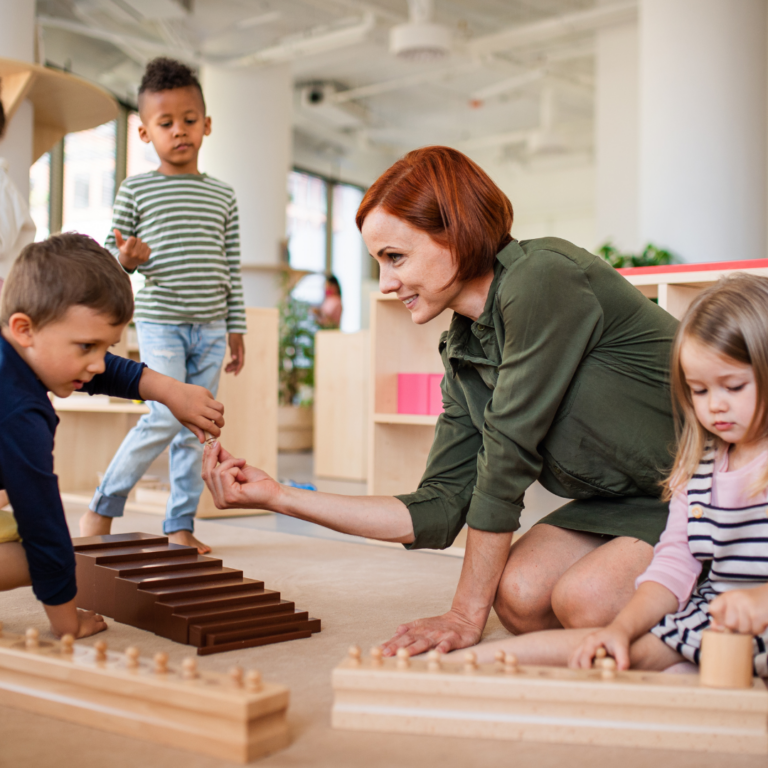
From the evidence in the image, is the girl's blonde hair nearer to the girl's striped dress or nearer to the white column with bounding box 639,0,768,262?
the girl's striped dress

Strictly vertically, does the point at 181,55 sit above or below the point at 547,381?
above

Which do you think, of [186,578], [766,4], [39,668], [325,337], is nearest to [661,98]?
[766,4]

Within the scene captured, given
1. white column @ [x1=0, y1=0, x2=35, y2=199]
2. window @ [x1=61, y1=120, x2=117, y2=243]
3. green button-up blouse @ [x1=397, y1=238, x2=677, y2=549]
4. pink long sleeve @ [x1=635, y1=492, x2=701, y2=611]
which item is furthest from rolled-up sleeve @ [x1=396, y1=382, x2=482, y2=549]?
window @ [x1=61, y1=120, x2=117, y2=243]

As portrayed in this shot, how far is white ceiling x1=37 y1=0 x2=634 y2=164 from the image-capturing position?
6.18 meters

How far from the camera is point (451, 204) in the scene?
4.10ft

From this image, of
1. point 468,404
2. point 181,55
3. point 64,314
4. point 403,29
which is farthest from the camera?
point 181,55

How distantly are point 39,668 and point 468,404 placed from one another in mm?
774

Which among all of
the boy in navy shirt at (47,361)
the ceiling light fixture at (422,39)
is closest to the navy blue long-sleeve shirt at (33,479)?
the boy in navy shirt at (47,361)

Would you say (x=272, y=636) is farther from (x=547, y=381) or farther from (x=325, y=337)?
(x=325, y=337)

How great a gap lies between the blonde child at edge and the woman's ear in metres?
0.78

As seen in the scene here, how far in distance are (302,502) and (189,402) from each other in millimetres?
290

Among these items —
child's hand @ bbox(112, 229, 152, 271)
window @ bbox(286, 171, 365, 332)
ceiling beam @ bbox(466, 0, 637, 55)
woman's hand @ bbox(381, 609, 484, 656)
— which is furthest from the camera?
window @ bbox(286, 171, 365, 332)

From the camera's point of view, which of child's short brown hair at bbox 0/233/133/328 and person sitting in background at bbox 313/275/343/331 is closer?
child's short brown hair at bbox 0/233/133/328

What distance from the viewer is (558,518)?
4.63 feet
